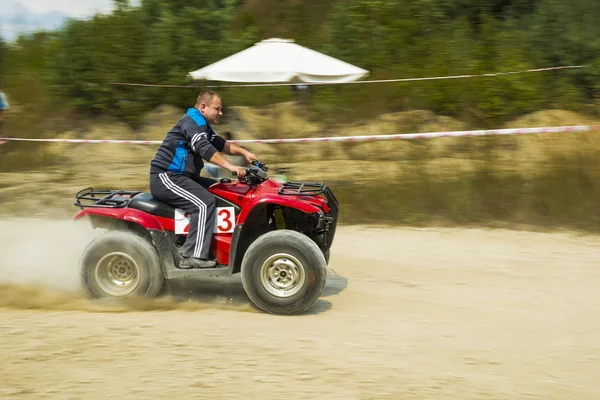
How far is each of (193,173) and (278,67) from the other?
32.2 feet

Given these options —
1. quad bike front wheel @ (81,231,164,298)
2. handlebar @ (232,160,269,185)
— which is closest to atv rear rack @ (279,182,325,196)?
handlebar @ (232,160,269,185)

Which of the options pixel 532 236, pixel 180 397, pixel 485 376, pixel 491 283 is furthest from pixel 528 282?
pixel 180 397

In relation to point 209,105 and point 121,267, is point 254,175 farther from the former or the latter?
point 121,267

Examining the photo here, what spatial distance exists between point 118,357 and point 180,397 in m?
0.93

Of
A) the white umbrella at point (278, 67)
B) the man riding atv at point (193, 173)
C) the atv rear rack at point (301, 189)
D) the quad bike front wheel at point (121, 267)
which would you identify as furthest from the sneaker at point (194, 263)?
the white umbrella at point (278, 67)

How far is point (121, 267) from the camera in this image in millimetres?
7207

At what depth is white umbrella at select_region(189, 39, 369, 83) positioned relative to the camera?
16769 mm

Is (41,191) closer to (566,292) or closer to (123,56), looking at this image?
(123,56)

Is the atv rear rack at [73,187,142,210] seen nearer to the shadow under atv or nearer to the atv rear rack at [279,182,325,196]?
the shadow under atv

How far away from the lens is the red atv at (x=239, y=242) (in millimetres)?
6824

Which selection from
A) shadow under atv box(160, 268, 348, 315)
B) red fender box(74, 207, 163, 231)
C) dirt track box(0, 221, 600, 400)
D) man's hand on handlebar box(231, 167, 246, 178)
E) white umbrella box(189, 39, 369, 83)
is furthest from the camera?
white umbrella box(189, 39, 369, 83)

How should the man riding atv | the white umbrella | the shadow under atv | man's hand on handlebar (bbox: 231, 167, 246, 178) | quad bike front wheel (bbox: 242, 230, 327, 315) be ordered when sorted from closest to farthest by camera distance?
quad bike front wheel (bbox: 242, 230, 327, 315), man's hand on handlebar (bbox: 231, 167, 246, 178), the man riding atv, the shadow under atv, the white umbrella

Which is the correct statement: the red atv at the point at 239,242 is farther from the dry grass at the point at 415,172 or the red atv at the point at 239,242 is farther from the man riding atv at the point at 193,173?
the dry grass at the point at 415,172

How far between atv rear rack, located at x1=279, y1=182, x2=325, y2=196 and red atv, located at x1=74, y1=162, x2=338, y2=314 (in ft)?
0.04
